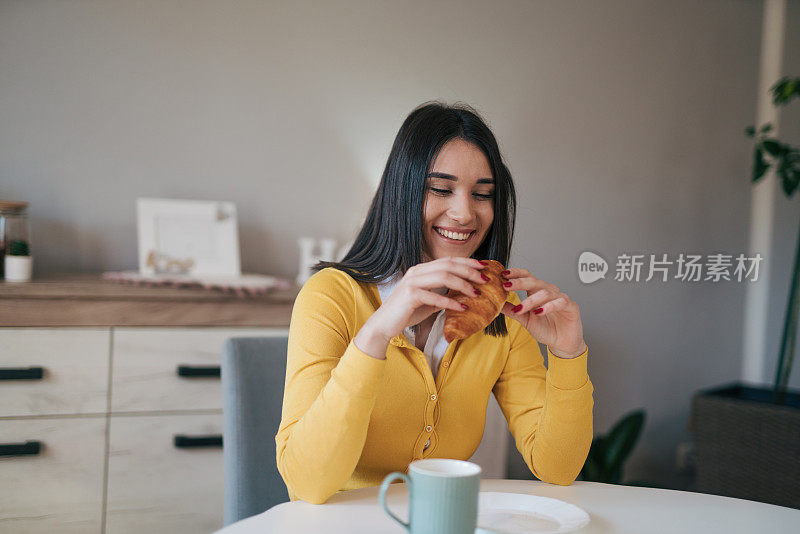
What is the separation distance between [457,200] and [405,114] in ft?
4.66

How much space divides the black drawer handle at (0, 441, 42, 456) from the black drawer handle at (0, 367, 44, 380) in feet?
0.58

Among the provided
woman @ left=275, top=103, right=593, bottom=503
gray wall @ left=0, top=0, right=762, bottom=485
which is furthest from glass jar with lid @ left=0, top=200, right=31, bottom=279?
woman @ left=275, top=103, right=593, bottom=503

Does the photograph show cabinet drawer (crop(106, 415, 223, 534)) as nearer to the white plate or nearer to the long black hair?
the long black hair

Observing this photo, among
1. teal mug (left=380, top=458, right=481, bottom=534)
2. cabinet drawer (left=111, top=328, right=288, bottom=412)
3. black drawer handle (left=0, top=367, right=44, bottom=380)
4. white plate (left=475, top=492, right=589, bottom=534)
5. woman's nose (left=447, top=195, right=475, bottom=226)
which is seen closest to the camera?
teal mug (left=380, top=458, right=481, bottom=534)

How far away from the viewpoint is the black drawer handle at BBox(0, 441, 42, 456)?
69.6 inches

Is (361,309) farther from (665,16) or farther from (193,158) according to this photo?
(665,16)

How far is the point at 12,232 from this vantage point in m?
1.95

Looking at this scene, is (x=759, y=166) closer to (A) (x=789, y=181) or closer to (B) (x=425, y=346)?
(A) (x=789, y=181)

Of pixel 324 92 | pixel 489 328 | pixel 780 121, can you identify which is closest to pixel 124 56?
pixel 324 92

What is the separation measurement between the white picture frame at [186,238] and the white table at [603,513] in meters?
1.37

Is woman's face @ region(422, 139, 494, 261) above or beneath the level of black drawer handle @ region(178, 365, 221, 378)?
above

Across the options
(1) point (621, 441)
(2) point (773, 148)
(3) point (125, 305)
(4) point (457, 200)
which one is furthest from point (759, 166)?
(3) point (125, 305)

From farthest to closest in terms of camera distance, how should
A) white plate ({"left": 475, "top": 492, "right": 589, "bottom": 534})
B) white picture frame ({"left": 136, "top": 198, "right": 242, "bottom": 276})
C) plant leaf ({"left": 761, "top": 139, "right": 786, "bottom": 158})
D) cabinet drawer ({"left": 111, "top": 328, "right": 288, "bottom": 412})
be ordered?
1. plant leaf ({"left": 761, "top": 139, "right": 786, "bottom": 158})
2. white picture frame ({"left": 136, "top": 198, "right": 242, "bottom": 276})
3. cabinet drawer ({"left": 111, "top": 328, "right": 288, "bottom": 412})
4. white plate ({"left": 475, "top": 492, "right": 589, "bottom": 534})

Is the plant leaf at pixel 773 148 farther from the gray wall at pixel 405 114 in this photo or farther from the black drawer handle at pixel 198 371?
the black drawer handle at pixel 198 371
